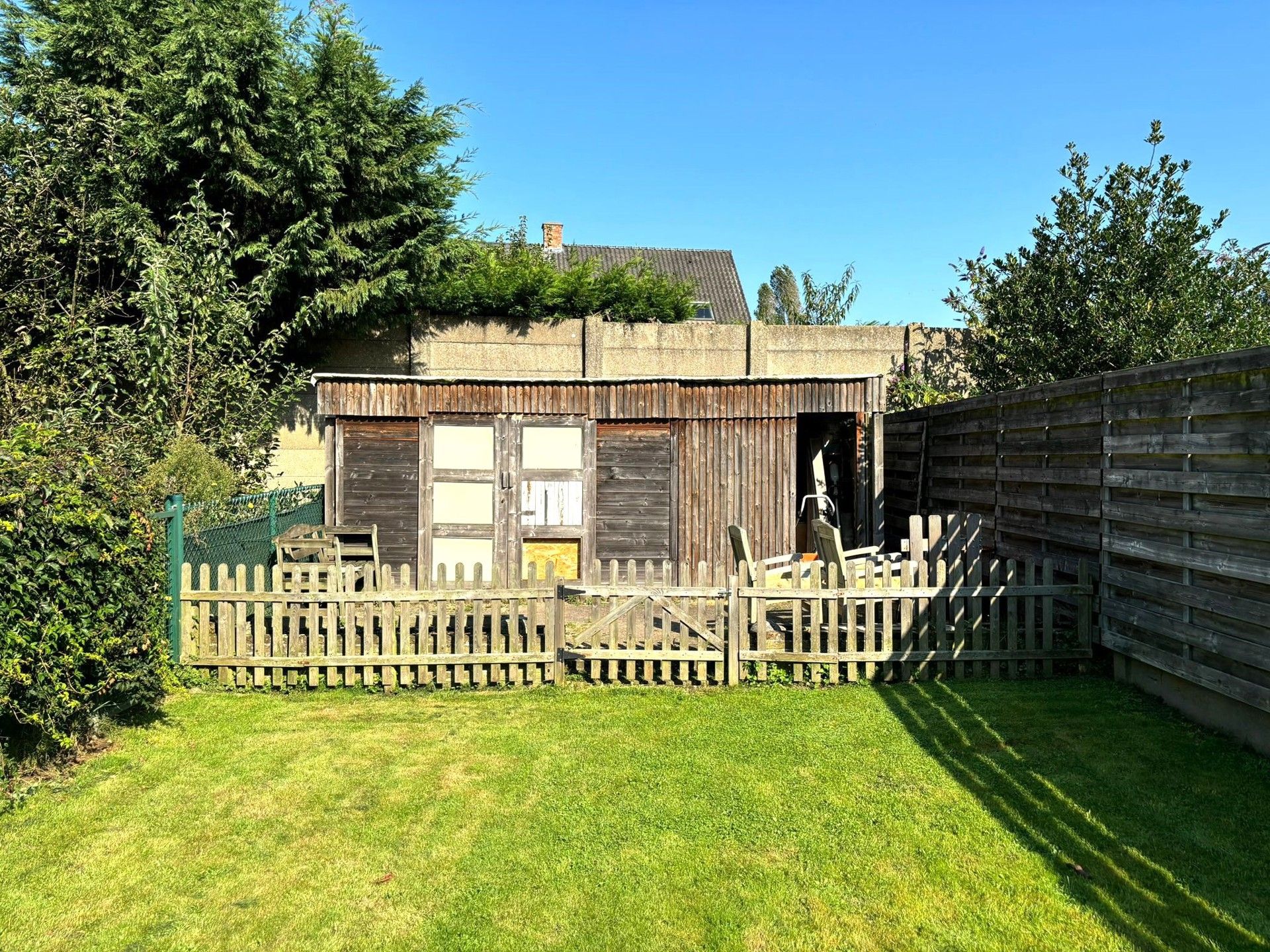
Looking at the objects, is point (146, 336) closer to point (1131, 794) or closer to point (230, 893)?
point (230, 893)

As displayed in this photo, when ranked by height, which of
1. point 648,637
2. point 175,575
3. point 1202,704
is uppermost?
point 175,575

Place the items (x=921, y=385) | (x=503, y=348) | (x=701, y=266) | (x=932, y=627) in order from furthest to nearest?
(x=701, y=266) → (x=921, y=385) → (x=503, y=348) → (x=932, y=627)

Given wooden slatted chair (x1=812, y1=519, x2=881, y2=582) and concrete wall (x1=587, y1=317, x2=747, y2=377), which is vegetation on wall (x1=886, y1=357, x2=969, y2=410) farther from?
wooden slatted chair (x1=812, y1=519, x2=881, y2=582)

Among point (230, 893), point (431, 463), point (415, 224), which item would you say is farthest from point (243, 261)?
point (230, 893)

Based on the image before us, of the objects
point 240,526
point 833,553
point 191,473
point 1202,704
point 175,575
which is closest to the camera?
point 1202,704

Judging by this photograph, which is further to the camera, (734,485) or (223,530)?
(734,485)

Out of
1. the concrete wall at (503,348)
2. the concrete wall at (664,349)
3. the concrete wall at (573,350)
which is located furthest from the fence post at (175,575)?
the concrete wall at (664,349)

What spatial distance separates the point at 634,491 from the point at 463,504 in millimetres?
2473

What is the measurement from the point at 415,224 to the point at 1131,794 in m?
14.3

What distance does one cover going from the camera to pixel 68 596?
4.65m

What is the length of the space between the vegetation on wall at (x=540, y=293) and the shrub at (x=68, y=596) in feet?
31.4

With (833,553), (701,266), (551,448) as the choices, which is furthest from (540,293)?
(701,266)

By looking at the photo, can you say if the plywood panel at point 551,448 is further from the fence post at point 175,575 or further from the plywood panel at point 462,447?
the fence post at point 175,575

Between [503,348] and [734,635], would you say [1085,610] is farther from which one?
[503,348]
